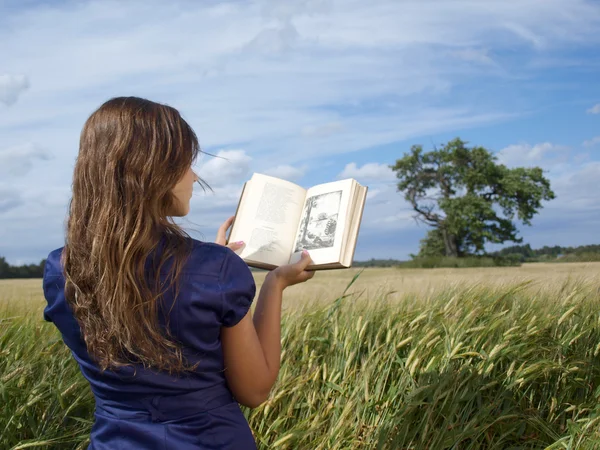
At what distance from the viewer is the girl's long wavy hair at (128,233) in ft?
5.19

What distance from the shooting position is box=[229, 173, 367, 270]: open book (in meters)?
2.15

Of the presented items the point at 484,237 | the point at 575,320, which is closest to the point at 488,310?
the point at 575,320

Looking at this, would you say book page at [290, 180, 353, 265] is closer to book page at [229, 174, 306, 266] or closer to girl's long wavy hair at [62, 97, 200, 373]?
book page at [229, 174, 306, 266]

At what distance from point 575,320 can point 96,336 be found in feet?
12.6

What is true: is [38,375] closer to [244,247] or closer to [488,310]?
[244,247]

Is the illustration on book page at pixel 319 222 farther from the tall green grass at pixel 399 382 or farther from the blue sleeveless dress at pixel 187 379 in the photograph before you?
the tall green grass at pixel 399 382

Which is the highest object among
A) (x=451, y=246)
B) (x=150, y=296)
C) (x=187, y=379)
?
(x=451, y=246)

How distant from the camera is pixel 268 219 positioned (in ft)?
7.59

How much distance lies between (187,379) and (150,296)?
25cm

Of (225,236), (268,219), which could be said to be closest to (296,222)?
(268,219)

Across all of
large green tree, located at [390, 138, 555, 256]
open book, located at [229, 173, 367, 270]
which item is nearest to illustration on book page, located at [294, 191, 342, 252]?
open book, located at [229, 173, 367, 270]

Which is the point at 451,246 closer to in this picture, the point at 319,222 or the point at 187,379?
the point at 319,222

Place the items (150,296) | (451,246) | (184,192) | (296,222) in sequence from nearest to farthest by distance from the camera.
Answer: (150,296)
(184,192)
(296,222)
(451,246)

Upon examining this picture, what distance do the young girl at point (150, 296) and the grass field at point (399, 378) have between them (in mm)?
1440
